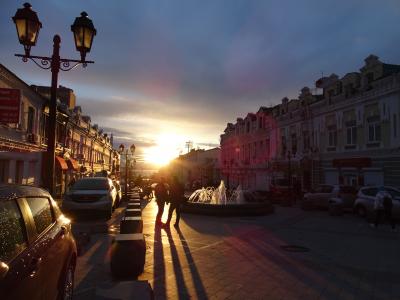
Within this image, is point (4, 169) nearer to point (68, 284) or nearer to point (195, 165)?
point (68, 284)

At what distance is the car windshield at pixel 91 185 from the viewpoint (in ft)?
53.8

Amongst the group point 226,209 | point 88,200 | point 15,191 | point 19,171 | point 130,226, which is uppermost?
point 19,171

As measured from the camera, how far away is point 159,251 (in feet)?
30.0

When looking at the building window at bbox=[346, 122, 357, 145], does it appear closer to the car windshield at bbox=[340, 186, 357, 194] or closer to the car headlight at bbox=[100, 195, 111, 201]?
the car windshield at bbox=[340, 186, 357, 194]

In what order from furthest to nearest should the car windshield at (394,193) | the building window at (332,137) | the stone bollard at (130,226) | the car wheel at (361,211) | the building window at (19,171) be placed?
the building window at (332,137) → the building window at (19,171) → the car wheel at (361,211) → the car windshield at (394,193) → the stone bollard at (130,226)

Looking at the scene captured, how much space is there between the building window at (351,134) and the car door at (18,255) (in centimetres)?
2813

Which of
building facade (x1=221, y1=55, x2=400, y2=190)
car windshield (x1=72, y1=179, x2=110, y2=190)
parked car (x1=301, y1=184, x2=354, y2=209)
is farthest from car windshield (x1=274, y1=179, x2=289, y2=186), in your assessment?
car windshield (x1=72, y1=179, x2=110, y2=190)

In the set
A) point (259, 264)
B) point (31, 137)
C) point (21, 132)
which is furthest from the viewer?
point (31, 137)

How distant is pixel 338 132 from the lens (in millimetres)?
30406

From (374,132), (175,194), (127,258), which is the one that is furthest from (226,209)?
(374,132)

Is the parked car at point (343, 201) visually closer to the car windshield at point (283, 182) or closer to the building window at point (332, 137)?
the building window at point (332, 137)

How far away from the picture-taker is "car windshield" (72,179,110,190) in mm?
16394

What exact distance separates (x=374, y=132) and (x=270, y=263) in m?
21.3

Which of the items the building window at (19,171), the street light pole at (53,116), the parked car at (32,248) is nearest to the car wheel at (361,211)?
the street light pole at (53,116)
